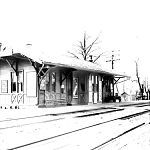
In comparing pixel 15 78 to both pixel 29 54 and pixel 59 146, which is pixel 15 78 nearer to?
pixel 29 54

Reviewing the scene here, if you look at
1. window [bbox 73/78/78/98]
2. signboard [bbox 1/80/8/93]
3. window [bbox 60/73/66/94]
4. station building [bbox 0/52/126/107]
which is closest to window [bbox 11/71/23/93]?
station building [bbox 0/52/126/107]

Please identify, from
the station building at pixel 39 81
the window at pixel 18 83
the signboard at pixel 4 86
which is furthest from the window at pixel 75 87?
the signboard at pixel 4 86

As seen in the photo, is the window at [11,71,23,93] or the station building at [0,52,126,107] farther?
the window at [11,71,23,93]

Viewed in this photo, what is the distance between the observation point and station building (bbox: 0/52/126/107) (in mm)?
18125

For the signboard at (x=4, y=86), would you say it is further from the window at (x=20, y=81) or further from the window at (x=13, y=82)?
the window at (x=20, y=81)

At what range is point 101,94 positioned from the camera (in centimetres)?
2661

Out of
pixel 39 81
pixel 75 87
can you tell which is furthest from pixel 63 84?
pixel 39 81

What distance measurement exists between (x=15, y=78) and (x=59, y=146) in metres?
14.8

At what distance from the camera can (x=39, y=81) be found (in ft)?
59.7

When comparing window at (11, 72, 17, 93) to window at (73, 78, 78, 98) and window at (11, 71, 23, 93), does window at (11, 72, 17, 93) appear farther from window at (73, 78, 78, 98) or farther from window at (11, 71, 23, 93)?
window at (73, 78, 78, 98)

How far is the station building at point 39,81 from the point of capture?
714 inches

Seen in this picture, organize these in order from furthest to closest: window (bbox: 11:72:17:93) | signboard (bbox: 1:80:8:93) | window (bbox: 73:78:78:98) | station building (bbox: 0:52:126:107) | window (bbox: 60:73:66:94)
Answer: window (bbox: 73:78:78:98) → window (bbox: 60:73:66:94) → signboard (bbox: 1:80:8:93) → window (bbox: 11:72:17:93) → station building (bbox: 0:52:126:107)

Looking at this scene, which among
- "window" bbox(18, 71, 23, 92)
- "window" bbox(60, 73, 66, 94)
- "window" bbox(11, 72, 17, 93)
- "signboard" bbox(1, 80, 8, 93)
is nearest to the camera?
"window" bbox(18, 71, 23, 92)

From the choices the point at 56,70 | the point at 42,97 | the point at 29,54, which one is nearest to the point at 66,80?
the point at 56,70
